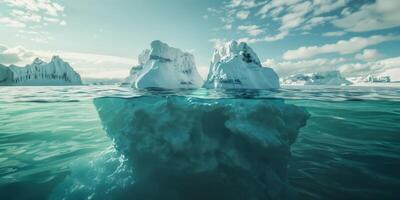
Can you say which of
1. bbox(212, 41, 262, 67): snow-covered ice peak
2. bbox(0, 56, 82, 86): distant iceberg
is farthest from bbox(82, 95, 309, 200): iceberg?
bbox(0, 56, 82, 86): distant iceberg

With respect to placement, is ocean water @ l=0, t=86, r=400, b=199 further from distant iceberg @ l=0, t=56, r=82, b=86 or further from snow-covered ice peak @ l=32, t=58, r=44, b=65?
snow-covered ice peak @ l=32, t=58, r=44, b=65

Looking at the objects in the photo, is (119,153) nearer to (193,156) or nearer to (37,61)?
(193,156)

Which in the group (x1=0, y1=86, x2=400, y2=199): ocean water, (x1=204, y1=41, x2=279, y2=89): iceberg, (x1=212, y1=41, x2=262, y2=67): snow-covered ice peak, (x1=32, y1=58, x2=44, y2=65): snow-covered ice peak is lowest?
(x1=0, y1=86, x2=400, y2=199): ocean water

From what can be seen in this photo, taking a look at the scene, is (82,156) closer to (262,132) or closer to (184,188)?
(184,188)

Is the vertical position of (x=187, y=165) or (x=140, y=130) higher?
(x=140, y=130)

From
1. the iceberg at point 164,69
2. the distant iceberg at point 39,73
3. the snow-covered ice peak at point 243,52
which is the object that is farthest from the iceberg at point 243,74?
the distant iceberg at point 39,73

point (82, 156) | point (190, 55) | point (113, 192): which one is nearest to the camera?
point (113, 192)

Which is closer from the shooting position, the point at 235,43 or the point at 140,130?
the point at 140,130

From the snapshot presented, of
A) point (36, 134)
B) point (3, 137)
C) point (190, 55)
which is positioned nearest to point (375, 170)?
point (36, 134)
